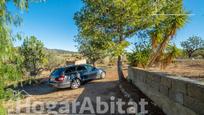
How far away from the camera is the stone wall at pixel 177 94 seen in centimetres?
552

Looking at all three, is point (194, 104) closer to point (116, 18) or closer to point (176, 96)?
point (176, 96)

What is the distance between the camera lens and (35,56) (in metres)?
32.7

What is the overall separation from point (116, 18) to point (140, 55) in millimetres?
3082

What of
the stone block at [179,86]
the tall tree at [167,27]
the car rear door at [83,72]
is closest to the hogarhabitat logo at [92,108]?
the stone block at [179,86]

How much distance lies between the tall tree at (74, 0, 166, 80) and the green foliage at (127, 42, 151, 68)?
0.87 meters

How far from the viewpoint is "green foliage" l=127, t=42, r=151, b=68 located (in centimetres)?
1673

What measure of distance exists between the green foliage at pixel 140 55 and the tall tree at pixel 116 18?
2.86 ft

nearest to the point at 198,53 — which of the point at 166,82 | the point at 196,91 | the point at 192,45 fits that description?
the point at 192,45

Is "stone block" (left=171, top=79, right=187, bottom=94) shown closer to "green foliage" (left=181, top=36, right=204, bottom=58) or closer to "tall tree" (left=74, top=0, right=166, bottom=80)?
"tall tree" (left=74, top=0, right=166, bottom=80)

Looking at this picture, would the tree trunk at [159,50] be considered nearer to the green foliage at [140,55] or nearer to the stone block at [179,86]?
the green foliage at [140,55]

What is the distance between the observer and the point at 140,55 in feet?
54.9

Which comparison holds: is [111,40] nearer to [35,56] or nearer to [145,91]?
[145,91]

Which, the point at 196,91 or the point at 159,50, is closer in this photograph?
the point at 196,91

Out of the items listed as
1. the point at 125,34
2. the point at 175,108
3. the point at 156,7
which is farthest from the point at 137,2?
the point at 175,108
